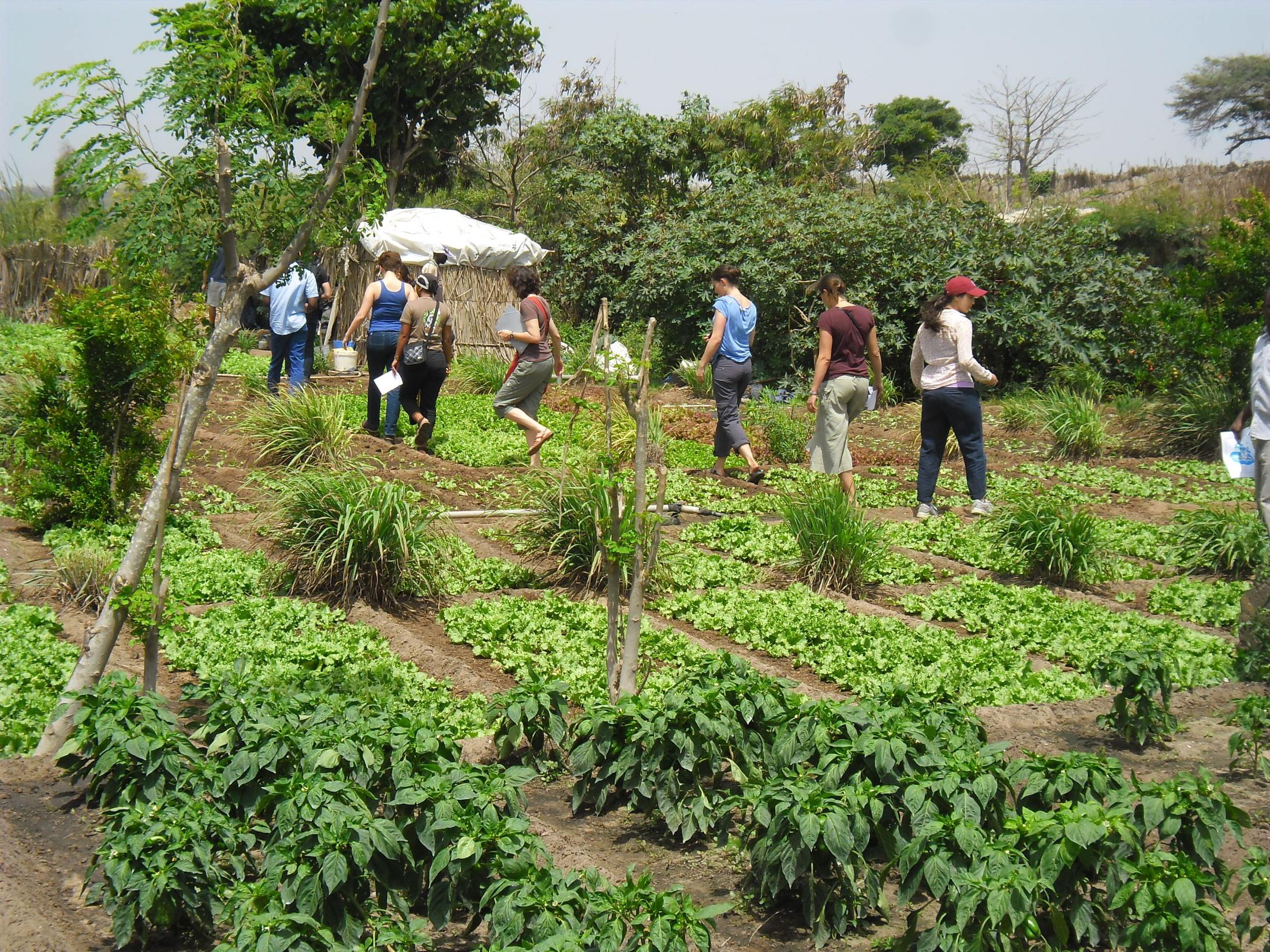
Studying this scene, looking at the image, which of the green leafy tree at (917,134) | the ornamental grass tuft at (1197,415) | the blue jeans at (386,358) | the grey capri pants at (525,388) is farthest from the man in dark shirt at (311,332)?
the green leafy tree at (917,134)

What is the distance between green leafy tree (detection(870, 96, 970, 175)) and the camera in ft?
116

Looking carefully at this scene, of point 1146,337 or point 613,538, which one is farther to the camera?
point 1146,337

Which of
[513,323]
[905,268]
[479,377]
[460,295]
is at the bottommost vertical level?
[479,377]

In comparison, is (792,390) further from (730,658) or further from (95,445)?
(730,658)

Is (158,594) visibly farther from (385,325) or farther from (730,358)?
(385,325)

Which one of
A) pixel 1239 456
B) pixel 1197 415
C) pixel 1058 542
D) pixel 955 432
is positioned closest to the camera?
pixel 1239 456

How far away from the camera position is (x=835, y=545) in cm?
718

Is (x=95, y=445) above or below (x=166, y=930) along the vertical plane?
above

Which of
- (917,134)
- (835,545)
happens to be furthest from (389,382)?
(917,134)

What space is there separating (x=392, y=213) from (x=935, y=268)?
29.8 ft

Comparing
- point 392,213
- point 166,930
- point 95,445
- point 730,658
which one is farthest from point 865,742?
point 392,213

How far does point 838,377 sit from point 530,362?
258 centimetres

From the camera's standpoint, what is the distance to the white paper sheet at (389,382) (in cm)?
1023

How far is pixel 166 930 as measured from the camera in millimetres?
3340
